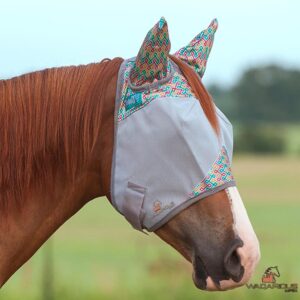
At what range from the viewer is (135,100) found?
3.10 meters

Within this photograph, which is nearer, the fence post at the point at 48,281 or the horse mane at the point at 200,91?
the horse mane at the point at 200,91

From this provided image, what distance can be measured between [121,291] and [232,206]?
4364 mm

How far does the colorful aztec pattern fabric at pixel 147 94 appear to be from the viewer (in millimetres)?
3102

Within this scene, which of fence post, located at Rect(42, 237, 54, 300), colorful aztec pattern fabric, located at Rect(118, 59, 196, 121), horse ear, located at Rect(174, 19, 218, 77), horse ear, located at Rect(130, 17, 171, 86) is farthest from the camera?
fence post, located at Rect(42, 237, 54, 300)

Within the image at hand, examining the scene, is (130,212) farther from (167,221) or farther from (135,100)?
(135,100)

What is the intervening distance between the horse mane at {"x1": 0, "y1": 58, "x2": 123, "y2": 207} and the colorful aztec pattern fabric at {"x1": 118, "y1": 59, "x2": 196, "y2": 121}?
3.9 inches

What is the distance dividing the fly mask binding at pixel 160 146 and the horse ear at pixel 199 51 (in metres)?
0.19

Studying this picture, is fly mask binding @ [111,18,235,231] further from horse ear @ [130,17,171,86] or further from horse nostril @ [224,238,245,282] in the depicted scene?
horse nostril @ [224,238,245,282]

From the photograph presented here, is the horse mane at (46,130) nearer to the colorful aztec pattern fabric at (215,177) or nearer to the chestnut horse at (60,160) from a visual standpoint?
the chestnut horse at (60,160)

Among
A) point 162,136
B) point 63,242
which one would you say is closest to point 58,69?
point 162,136

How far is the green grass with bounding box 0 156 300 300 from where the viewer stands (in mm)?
6965

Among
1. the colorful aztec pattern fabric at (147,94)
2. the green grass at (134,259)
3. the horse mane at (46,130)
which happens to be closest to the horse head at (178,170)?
the colorful aztec pattern fabric at (147,94)

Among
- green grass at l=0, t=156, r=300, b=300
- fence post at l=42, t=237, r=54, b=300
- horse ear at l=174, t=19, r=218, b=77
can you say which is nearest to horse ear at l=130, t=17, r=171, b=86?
horse ear at l=174, t=19, r=218, b=77

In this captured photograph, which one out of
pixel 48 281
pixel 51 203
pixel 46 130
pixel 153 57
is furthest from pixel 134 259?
pixel 153 57
